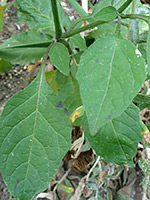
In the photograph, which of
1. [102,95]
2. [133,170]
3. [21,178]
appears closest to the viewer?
[102,95]

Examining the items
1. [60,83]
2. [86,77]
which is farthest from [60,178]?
[86,77]

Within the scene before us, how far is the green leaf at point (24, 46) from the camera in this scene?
942 mm

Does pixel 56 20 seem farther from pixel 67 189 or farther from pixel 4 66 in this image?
pixel 67 189

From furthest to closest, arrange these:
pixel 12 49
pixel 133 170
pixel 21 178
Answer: pixel 133 170
pixel 12 49
pixel 21 178

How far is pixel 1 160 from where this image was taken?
658 mm

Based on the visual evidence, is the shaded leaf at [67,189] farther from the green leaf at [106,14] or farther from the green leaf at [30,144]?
the green leaf at [106,14]

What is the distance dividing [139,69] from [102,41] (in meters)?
0.11

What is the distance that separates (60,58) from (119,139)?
1.02ft

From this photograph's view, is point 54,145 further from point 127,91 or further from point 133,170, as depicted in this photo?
point 133,170

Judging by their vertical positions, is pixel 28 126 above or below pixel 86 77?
below

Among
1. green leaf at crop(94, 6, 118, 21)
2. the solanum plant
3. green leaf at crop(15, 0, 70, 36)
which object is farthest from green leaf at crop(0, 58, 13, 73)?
green leaf at crop(94, 6, 118, 21)

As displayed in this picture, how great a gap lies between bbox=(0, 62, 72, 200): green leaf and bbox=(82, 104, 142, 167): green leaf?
104 mm

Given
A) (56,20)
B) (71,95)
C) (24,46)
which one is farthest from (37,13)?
(71,95)

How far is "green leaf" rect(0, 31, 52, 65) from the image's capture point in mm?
942
